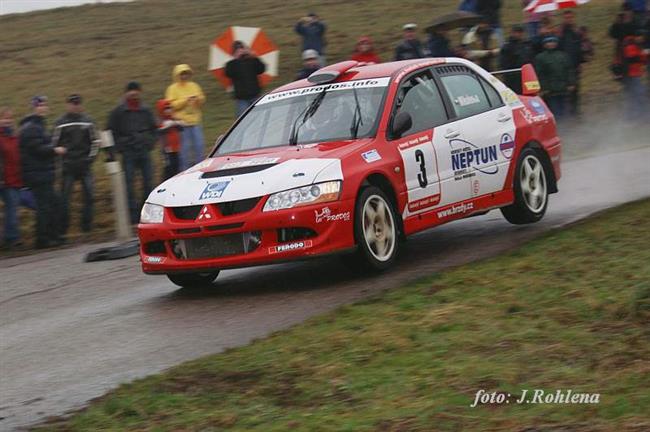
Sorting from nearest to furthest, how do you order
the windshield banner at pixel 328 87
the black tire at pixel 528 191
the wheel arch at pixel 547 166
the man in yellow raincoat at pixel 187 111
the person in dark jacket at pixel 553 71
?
the windshield banner at pixel 328 87
the black tire at pixel 528 191
the wheel arch at pixel 547 166
the man in yellow raincoat at pixel 187 111
the person in dark jacket at pixel 553 71

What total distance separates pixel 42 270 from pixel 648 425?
27.5 ft

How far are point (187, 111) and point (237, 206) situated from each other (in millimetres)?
7596

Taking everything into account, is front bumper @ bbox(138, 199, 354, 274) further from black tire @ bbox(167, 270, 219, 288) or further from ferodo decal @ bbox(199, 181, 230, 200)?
black tire @ bbox(167, 270, 219, 288)

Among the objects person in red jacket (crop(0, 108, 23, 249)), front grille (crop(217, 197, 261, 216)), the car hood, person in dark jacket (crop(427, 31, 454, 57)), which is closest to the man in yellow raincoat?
person in red jacket (crop(0, 108, 23, 249))

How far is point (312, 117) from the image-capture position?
420 inches

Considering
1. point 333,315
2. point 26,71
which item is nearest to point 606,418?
point 333,315

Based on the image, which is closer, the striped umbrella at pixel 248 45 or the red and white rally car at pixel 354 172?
the red and white rally car at pixel 354 172

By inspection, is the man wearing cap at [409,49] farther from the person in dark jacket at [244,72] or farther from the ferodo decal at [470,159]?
the ferodo decal at [470,159]

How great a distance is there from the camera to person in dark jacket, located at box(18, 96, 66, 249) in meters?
15.0

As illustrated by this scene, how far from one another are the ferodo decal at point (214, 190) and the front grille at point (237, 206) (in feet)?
0.31

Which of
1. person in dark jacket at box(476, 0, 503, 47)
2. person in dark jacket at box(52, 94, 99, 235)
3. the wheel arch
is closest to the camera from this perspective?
the wheel arch

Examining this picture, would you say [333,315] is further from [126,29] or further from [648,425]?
[126,29]

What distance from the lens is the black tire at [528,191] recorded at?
1170cm

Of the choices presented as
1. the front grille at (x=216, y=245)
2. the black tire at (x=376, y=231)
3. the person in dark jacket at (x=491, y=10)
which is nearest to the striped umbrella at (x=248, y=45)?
the person in dark jacket at (x=491, y=10)
